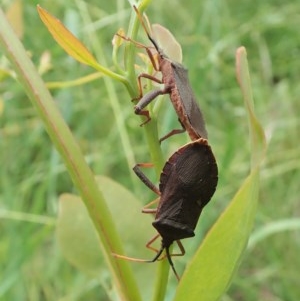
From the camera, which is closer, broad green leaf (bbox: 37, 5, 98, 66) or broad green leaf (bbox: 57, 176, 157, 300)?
broad green leaf (bbox: 37, 5, 98, 66)

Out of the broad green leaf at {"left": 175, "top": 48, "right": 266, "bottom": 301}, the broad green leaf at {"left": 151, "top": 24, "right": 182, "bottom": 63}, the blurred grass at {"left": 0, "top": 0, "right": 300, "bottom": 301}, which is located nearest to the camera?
the broad green leaf at {"left": 175, "top": 48, "right": 266, "bottom": 301}

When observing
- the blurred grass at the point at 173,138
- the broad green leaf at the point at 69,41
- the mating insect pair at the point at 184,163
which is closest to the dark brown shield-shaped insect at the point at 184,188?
the mating insect pair at the point at 184,163

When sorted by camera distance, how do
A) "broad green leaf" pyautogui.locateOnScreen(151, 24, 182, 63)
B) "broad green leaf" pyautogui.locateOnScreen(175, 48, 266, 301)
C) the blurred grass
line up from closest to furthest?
"broad green leaf" pyautogui.locateOnScreen(175, 48, 266, 301) < "broad green leaf" pyautogui.locateOnScreen(151, 24, 182, 63) < the blurred grass

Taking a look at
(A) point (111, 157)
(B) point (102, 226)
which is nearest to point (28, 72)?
(B) point (102, 226)

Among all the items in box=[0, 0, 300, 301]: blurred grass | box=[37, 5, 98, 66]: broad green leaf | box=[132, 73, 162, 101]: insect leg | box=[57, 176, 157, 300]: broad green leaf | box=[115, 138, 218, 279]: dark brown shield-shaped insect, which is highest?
box=[37, 5, 98, 66]: broad green leaf

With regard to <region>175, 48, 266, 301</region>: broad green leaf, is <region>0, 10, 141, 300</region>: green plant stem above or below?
above

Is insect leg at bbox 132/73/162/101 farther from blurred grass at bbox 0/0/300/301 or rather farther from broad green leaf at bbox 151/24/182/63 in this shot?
blurred grass at bbox 0/0/300/301

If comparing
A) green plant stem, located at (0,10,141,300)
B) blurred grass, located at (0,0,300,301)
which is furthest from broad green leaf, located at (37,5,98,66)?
blurred grass, located at (0,0,300,301)
